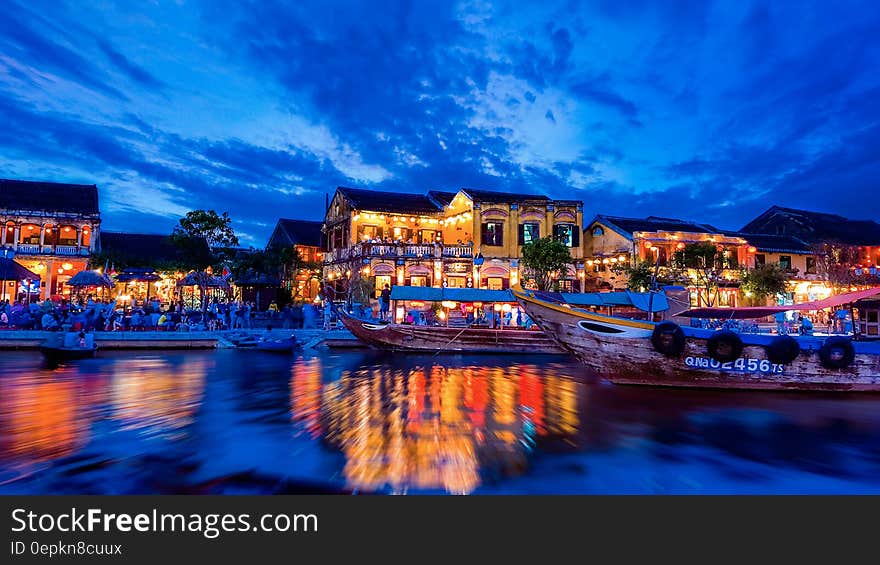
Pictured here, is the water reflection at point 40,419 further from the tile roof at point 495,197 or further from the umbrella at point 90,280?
the tile roof at point 495,197

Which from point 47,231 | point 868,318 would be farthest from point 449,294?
point 47,231

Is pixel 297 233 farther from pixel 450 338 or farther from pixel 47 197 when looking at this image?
pixel 450 338

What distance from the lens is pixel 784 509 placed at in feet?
18.7

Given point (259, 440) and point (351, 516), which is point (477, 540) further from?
point (259, 440)

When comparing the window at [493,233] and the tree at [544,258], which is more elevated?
the window at [493,233]

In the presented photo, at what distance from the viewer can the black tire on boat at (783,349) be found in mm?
11984

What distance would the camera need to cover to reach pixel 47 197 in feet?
118

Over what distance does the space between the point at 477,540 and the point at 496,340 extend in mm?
18398

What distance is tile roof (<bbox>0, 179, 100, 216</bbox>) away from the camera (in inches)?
1359

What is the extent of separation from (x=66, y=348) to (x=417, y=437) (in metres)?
16.2

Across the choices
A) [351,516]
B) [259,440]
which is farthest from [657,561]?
[259,440]

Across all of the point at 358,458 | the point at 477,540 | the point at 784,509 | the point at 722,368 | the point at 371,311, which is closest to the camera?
the point at 477,540

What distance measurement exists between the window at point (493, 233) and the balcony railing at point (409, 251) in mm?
1504

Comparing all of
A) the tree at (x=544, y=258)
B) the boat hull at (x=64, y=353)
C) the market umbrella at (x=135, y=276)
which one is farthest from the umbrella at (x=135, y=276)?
the tree at (x=544, y=258)
